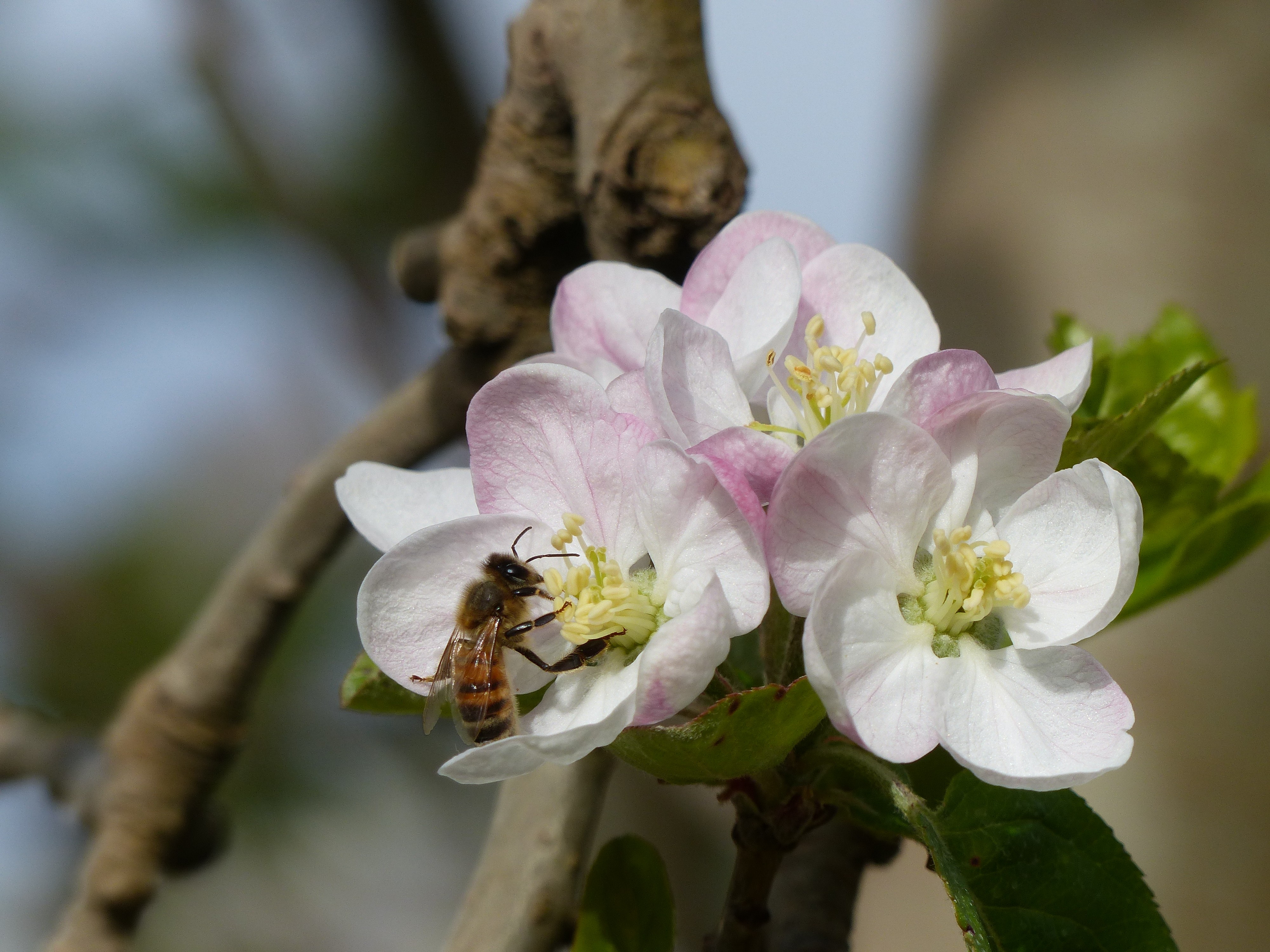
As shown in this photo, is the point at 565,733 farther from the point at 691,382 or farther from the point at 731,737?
the point at 691,382

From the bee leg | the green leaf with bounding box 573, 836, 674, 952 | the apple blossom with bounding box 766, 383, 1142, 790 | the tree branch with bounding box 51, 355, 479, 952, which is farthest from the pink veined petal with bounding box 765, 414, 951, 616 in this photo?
the tree branch with bounding box 51, 355, 479, 952

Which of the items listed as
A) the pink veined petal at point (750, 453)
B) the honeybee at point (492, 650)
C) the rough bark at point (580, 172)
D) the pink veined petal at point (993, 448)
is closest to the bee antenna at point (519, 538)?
the honeybee at point (492, 650)

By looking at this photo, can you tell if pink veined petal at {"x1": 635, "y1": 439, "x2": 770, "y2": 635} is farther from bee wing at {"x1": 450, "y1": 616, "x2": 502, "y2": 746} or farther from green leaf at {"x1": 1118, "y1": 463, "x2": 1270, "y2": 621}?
green leaf at {"x1": 1118, "y1": 463, "x2": 1270, "y2": 621}

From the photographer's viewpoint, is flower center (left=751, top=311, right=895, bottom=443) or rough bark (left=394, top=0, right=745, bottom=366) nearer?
flower center (left=751, top=311, right=895, bottom=443)

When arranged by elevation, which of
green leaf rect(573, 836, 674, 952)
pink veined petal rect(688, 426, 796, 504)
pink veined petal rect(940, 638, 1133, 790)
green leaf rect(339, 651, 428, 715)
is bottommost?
green leaf rect(573, 836, 674, 952)

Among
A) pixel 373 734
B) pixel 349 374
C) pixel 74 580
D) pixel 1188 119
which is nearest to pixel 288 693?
pixel 373 734

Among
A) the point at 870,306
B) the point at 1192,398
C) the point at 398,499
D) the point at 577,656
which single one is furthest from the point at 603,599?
the point at 1192,398

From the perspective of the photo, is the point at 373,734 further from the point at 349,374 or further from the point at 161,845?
the point at 161,845
